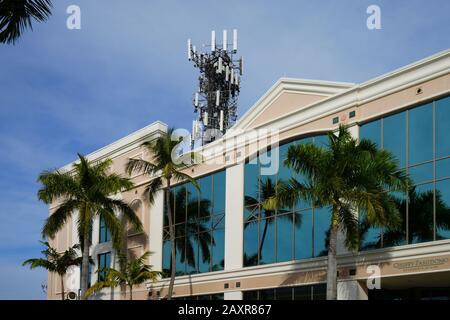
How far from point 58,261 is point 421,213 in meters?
28.0

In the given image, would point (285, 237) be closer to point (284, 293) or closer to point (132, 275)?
point (284, 293)

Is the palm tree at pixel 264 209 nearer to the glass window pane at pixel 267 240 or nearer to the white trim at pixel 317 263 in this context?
the glass window pane at pixel 267 240

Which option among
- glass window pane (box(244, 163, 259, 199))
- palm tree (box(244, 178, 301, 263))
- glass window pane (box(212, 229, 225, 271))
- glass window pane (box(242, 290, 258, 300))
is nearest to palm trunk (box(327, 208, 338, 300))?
palm tree (box(244, 178, 301, 263))

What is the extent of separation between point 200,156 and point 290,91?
6.92 meters

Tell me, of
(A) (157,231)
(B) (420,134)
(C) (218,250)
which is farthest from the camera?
(A) (157,231)

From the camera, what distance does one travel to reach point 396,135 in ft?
85.2

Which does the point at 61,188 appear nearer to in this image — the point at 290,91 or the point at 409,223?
the point at 290,91

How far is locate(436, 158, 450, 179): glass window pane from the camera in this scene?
23.5 meters

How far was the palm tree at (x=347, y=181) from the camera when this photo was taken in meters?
22.6

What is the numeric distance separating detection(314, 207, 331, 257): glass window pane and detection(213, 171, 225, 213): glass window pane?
23.9ft

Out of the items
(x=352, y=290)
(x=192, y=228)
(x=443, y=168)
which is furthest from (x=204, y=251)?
(x=443, y=168)

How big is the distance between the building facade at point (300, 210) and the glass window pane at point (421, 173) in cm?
4
